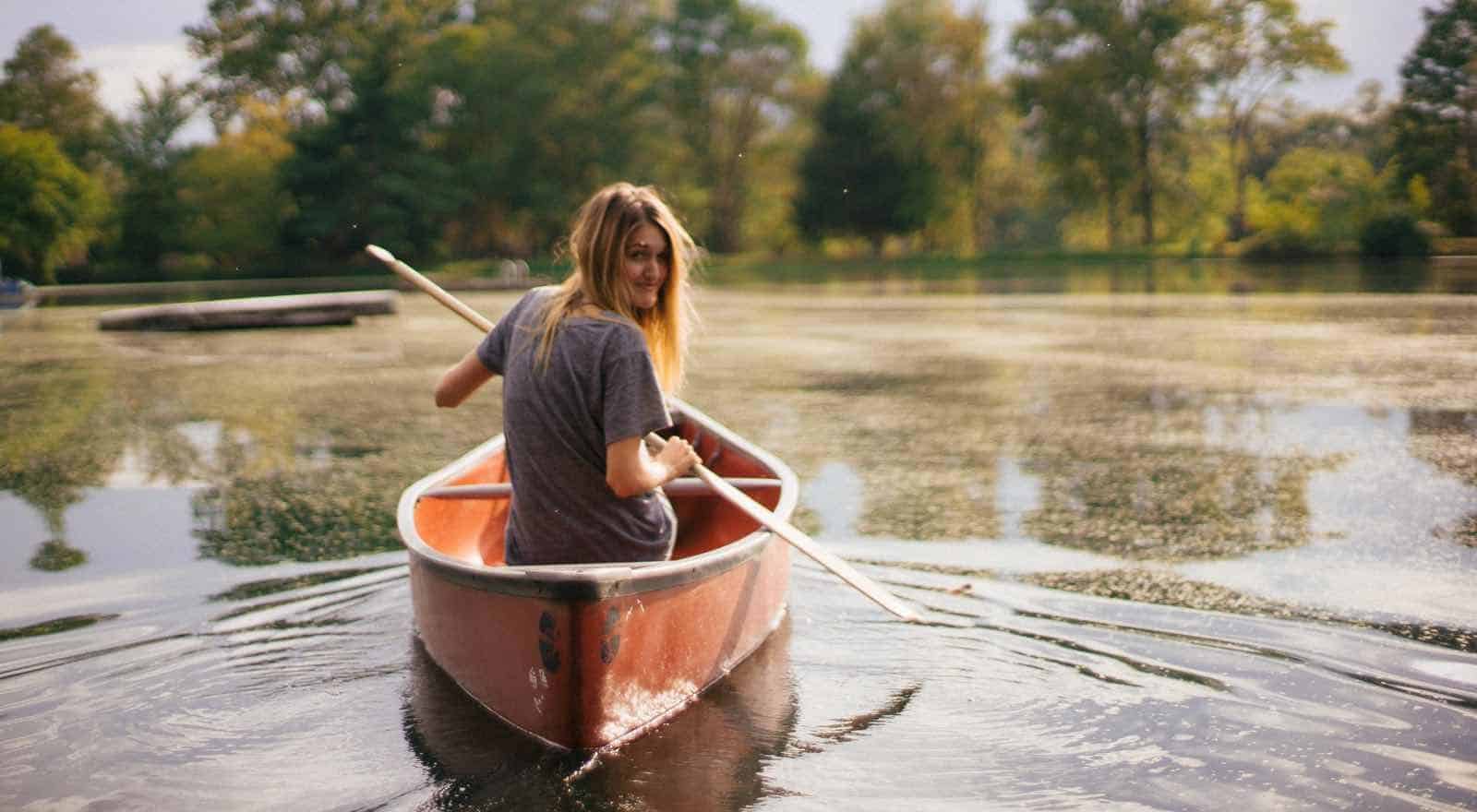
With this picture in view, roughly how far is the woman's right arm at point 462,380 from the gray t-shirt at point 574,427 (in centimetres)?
6

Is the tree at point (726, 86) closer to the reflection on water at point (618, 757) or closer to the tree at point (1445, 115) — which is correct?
the tree at point (1445, 115)

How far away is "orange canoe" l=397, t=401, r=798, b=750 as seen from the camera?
9.66 ft

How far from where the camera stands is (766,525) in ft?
12.2

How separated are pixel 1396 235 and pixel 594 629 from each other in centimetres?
3346

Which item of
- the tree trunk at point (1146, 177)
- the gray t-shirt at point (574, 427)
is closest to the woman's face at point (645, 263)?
the gray t-shirt at point (574, 427)

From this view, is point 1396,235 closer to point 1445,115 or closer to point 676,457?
point 1445,115

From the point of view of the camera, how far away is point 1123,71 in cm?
4169

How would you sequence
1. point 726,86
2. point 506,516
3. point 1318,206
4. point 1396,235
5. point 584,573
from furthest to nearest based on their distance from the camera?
1. point 726,86
2. point 1318,206
3. point 1396,235
4. point 506,516
5. point 584,573

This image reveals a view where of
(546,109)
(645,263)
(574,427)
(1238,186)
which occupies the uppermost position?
(546,109)

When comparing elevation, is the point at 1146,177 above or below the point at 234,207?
above

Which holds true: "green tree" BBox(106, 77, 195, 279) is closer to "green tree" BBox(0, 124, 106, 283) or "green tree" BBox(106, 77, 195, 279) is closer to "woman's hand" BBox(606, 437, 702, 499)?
"green tree" BBox(0, 124, 106, 283)

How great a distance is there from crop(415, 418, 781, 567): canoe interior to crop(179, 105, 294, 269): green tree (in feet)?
129

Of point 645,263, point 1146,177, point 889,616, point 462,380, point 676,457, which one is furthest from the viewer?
point 1146,177

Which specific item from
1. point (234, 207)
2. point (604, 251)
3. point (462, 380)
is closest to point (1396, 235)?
point (234, 207)
